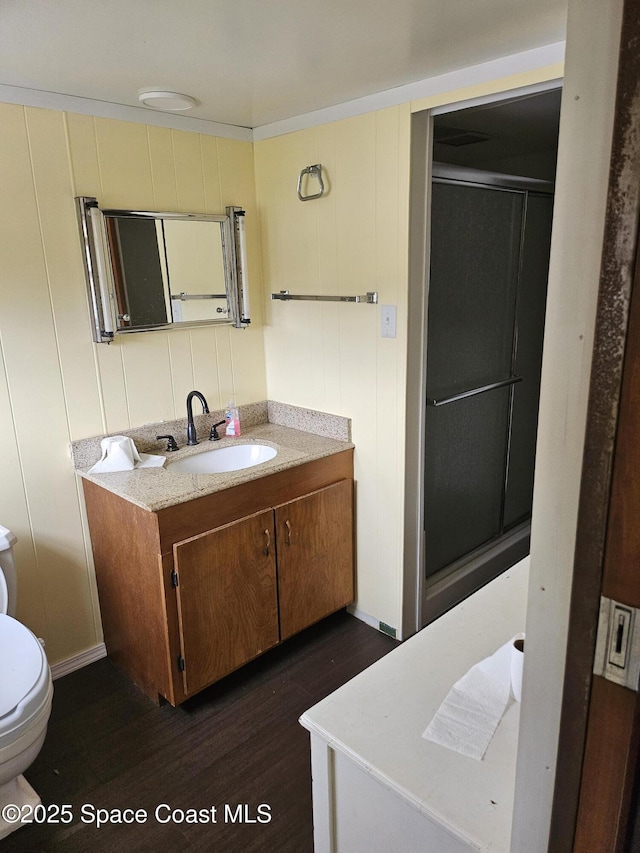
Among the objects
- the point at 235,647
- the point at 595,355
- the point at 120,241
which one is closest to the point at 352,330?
the point at 120,241

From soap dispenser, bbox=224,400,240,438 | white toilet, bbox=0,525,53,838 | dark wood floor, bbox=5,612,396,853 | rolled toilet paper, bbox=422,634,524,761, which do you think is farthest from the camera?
soap dispenser, bbox=224,400,240,438

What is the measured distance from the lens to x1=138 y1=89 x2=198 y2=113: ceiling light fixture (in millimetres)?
2004

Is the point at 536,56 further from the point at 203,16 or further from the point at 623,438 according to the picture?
the point at 623,438

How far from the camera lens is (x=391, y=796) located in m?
0.98

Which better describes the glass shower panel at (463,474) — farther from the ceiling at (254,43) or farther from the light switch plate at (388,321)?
the ceiling at (254,43)

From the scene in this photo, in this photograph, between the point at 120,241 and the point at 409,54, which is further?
the point at 120,241

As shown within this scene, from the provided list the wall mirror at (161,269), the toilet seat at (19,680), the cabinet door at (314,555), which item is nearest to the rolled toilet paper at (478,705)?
the toilet seat at (19,680)

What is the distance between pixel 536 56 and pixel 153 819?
2489mm

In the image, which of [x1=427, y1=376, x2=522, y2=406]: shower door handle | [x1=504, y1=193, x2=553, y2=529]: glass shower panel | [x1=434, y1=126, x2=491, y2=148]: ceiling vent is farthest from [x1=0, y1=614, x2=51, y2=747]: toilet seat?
[x1=434, y1=126, x2=491, y2=148]: ceiling vent

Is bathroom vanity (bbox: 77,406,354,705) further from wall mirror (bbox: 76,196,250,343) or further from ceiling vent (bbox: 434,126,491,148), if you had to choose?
ceiling vent (bbox: 434,126,491,148)

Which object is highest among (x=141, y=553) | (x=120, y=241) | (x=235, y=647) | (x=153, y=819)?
(x=120, y=241)

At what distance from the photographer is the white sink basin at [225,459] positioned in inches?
95.5

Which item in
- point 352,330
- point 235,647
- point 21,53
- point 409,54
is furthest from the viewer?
point 352,330

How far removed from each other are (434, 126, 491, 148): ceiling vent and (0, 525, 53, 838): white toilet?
234 cm
